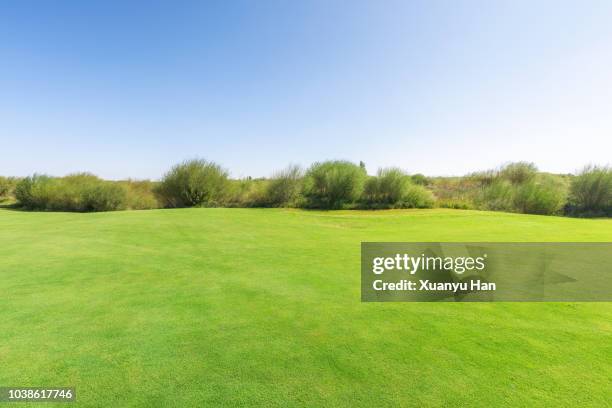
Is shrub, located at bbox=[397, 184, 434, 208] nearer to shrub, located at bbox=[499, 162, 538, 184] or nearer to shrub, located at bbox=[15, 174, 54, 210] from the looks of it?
A: shrub, located at bbox=[499, 162, 538, 184]

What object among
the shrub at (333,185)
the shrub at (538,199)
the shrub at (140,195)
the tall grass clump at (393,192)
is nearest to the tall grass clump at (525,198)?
the shrub at (538,199)

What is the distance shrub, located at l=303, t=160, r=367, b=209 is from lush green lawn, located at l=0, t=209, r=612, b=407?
14.6 meters

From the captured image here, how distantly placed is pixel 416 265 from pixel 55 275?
5.37 m

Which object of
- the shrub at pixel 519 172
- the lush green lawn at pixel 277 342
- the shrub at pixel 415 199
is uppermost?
the shrub at pixel 519 172

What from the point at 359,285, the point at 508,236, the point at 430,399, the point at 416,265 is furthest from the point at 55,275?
the point at 508,236

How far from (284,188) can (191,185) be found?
6117 millimetres

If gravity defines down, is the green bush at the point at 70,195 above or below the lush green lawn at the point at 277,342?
above

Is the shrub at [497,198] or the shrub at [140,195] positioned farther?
the shrub at [497,198]

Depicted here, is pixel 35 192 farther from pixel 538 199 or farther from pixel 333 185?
pixel 538 199

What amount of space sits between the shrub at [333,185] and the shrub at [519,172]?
12265mm

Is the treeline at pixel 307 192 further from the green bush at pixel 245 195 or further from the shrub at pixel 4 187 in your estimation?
the shrub at pixel 4 187

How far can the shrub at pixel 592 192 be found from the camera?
16.6 meters

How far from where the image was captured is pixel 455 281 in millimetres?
3393

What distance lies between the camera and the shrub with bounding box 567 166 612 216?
16.6m
